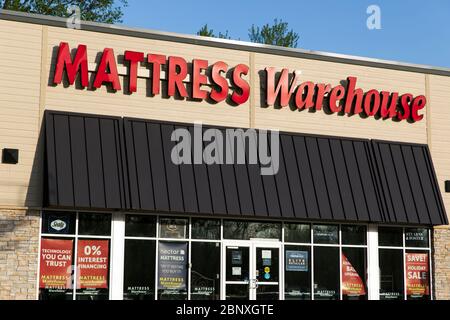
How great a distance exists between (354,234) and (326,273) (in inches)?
55.1

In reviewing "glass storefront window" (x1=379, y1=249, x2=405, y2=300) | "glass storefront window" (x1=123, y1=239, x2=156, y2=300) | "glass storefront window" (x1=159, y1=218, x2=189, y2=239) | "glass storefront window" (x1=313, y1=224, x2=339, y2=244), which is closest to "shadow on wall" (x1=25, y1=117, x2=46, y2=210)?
"glass storefront window" (x1=123, y1=239, x2=156, y2=300)

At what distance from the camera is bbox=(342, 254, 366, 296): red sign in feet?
72.4

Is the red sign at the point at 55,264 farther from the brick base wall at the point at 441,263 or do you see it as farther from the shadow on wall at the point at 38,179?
the brick base wall at the point at 441,263

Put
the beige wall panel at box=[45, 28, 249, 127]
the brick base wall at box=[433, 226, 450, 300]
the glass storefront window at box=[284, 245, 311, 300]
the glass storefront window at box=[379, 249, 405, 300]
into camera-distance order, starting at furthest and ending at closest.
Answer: the brick base wall at box=[433, 226, 450, 300] → the glass storefront window at box=[379, 249, 405, 300] → the glass storefront window at box=[284, 245, 311, 300] → the beige wall panel at box=[45, 28, 249, 127]

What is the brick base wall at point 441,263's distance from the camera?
76.3ft

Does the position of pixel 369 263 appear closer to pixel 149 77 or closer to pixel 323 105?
pixel 323 105

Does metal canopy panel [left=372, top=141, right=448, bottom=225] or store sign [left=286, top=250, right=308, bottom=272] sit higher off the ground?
metal canopy panel [left=372, top=141, right=448, bottom=225]

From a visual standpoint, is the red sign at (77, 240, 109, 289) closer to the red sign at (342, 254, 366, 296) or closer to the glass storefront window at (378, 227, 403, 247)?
the red sign at (342, 254, 366, 296)

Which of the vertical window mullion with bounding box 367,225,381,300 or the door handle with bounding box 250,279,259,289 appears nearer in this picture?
the door handle with bounding box 250,279,259,289

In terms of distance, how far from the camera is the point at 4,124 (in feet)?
63.4

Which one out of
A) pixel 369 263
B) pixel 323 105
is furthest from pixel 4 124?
pixel 369 263

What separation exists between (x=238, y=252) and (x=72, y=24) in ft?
23.5

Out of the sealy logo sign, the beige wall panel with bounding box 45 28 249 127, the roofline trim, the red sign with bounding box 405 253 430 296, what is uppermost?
the roofline trim

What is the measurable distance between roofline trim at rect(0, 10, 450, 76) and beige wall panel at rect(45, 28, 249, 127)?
0.44ft
